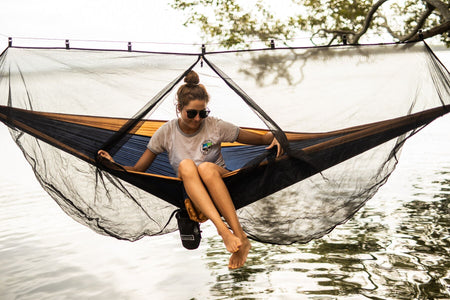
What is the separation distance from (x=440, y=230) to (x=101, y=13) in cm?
2282

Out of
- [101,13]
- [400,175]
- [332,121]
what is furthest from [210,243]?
[101,13]

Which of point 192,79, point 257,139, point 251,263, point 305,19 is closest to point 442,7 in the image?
point 305,19

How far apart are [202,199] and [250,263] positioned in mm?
2789

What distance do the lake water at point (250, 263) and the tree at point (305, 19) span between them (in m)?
2.14

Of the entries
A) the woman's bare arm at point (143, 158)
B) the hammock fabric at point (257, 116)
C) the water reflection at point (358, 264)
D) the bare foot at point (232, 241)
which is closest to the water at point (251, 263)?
the water reflection at point (358, 264)

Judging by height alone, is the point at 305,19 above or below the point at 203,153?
above

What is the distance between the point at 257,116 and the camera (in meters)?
3.26

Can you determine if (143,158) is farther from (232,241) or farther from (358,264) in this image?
(358,264)

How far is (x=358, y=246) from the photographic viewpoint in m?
5.64

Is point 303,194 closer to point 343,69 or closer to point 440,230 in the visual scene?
point 343,69

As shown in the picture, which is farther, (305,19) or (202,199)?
(305,19)

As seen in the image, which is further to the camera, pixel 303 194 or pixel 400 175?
pixel 400 175

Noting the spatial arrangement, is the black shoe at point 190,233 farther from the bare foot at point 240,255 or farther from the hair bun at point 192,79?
the hair bun at point 192,79

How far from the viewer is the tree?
7523 mm
